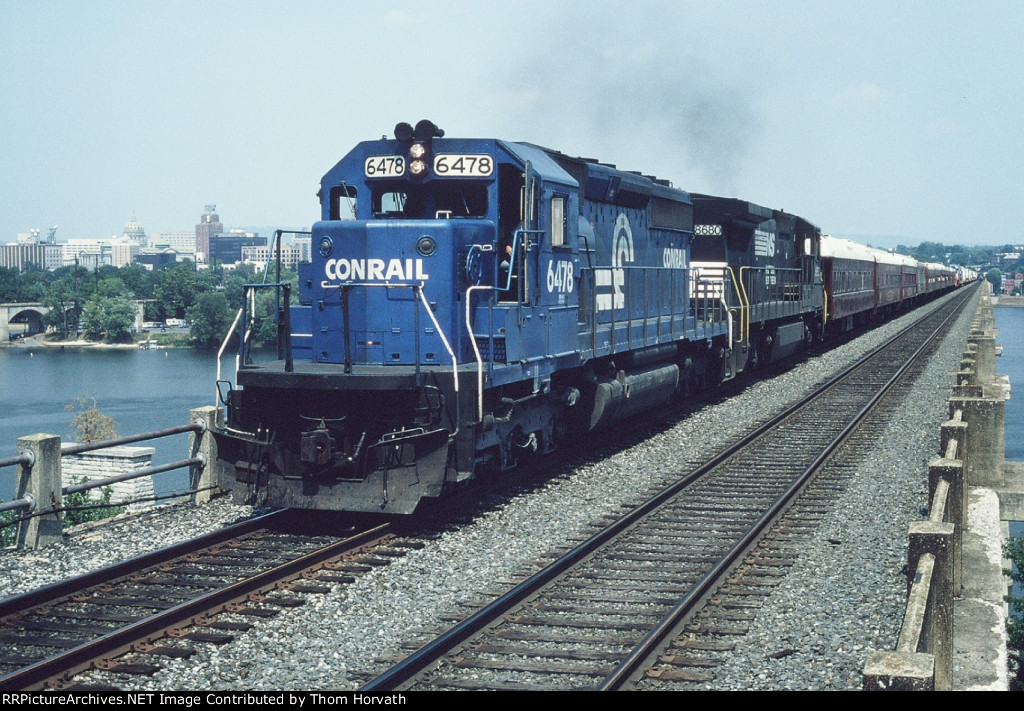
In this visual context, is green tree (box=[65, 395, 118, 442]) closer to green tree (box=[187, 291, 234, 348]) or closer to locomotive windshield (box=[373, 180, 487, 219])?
locomotive windshield (box=[373, 180, 487, 219])

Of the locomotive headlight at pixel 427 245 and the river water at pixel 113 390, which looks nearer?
the locomotive headlight at pixel 427 245

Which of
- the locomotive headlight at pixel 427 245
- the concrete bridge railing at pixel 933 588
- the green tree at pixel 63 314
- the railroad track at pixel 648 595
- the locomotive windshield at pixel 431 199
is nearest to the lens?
the concrete bridge railing at pixel 933 588

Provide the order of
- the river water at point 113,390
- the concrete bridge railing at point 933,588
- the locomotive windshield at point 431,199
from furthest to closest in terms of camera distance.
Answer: the river water at point 113,390, the locomotive windshield at point 431,199, the concrete bridge railing at point 933,588

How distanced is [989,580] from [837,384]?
1232 centimetres

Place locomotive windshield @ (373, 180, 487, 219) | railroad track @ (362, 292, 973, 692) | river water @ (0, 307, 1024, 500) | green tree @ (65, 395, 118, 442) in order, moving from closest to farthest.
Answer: railroad track @ (362, 292, 973, 692)
locomotive windshield @ (373, 180, 487, 219)
green tree @ (65, 395, 118, 442)
river water @ (0, 307, 1024, 500)

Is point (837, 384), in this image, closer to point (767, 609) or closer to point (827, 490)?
point (827, 490)

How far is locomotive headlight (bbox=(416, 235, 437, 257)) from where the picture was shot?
379 inches

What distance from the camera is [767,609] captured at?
280 inches

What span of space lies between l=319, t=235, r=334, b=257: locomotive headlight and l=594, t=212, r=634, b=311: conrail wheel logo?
3841 millimetres

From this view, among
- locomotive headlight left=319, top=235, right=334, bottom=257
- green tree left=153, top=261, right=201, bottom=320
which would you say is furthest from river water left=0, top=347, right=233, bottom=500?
locomotive headlight left=319, top=235, right=334, bottom=257

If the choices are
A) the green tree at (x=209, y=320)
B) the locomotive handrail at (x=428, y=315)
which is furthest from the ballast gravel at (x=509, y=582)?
the green tree at (x=209, y=320)

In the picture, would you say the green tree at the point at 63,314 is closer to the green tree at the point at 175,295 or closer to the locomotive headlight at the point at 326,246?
the green tree at the point at 175,295

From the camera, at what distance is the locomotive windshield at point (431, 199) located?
33.1ft

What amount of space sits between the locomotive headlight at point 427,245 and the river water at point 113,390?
2896 cm
